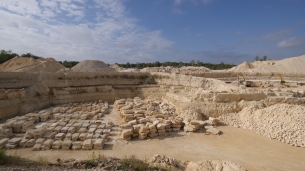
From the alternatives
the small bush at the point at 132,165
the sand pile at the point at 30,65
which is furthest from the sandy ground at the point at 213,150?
the sand pile at the point at 30,65

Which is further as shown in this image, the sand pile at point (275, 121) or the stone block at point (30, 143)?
the sand pile at point (275, 121)

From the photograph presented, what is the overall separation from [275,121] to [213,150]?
3927mm

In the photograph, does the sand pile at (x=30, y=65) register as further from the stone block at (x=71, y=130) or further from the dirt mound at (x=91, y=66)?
the stone block at (x=71, y=130)

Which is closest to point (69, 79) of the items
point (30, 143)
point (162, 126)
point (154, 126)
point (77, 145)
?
point (30, 143)

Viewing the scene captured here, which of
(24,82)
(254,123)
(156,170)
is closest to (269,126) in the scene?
(254,123)

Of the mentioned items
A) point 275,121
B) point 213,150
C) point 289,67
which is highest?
point 289,67

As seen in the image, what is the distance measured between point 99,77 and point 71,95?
2.96 metres

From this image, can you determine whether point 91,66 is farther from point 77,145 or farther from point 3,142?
point 77,145

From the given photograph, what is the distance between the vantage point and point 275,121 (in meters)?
8.55

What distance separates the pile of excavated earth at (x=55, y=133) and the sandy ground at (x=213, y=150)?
0.98 ft

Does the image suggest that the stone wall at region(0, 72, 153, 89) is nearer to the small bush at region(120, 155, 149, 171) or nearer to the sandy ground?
the sandy ground

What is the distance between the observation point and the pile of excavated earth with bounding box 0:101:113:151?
686 cm

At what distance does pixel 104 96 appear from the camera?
1543cm

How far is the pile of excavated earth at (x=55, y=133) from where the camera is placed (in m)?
6.86
